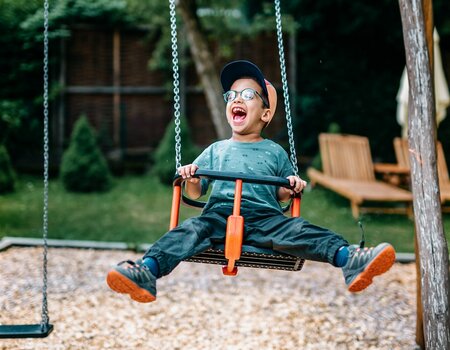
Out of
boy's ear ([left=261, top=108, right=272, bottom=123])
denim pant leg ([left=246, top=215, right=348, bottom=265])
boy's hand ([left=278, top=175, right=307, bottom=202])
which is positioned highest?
boy's ear ([left=261, top=108, right=272, bottom=123])

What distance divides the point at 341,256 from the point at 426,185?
2.78 feet

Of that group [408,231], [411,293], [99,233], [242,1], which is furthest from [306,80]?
[411,293]

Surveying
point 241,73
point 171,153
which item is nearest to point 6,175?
point 171,153

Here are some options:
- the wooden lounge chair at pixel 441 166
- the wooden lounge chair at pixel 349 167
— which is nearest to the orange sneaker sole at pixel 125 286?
the wooden lounge chair at pixel 441 166

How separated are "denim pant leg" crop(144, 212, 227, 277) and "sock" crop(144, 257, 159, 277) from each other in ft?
0.05

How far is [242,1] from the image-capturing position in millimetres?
10438

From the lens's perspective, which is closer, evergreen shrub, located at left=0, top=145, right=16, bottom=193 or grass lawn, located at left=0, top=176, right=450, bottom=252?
grass lawn, located at left=0, top=176, right=450, bottom=252

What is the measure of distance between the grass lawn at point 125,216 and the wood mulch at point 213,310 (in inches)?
45.4

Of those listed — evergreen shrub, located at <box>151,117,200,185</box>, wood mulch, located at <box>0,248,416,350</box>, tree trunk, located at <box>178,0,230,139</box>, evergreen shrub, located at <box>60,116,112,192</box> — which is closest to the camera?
wood mulch, located at <box>0,248,416,350</box>

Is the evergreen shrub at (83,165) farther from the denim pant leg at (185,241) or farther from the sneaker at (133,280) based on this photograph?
the sneaker at (133,280)

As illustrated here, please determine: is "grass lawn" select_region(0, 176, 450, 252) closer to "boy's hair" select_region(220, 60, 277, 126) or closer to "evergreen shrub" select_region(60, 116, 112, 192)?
"evergreen shrub" select_region(60, 116, 112, 192)

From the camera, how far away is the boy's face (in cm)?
329

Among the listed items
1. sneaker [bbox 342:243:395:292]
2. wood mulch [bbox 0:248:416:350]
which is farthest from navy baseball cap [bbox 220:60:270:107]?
wood mulch [bbox 0:248:416:350]

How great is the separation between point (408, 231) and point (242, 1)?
4.86 m
